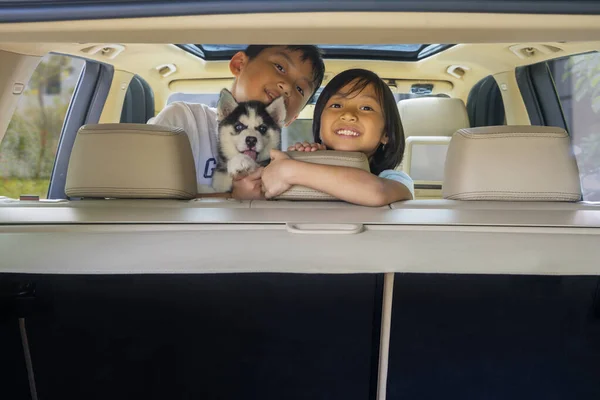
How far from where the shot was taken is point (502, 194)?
1.69 meters

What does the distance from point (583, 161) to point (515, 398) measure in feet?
6.46

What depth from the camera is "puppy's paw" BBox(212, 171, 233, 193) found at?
7.52 ft

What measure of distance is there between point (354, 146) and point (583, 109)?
5.06ft

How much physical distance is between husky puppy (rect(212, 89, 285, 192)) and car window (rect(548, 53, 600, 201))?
163cm

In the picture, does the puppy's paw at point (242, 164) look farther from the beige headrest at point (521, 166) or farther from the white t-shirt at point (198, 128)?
the beige headrest at point (521, 166)

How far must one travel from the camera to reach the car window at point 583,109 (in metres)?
2.83

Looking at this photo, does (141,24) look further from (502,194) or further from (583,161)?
(583,161)

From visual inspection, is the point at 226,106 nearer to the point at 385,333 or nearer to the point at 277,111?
the point at 277,111

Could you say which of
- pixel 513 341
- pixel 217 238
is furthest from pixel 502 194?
pixel 217 238

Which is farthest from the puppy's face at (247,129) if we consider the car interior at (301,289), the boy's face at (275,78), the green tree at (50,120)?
the green tree at (50,120)

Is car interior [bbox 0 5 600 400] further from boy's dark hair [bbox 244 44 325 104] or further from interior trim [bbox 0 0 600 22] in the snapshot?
boy's dark hair [bbox 244 44 325 104]

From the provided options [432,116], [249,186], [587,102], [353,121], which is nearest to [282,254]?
[249,186]

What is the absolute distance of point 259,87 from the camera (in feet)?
8.68

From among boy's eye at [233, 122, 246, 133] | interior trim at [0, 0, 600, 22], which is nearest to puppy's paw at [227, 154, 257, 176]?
boy's eye at [233, 122, 246, 133]
